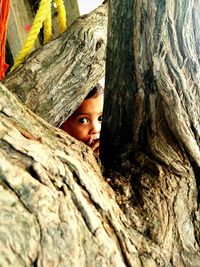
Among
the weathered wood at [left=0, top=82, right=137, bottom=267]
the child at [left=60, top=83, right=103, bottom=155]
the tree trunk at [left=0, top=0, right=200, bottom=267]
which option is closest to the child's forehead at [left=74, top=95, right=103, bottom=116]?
the child at [left=60, top=83, right=103, bottom=155]

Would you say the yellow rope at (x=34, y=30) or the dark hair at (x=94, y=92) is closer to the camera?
the yellow rope at (x=34, y=30)

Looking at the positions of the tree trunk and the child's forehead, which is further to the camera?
the child's forehead

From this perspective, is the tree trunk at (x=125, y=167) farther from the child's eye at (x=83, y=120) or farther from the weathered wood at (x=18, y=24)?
the weathered wood at (x=18, y=24)

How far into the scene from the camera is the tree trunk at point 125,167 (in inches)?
15.9

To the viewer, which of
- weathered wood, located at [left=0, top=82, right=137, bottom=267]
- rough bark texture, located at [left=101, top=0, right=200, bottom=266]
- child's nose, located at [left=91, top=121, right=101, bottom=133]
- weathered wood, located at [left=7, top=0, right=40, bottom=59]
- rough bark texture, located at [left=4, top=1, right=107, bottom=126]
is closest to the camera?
weathered wood, located at [left=0, top=82, right=137, bottom=267]

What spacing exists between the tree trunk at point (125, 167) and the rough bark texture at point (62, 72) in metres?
0.27

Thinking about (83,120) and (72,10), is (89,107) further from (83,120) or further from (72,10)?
(72,10)

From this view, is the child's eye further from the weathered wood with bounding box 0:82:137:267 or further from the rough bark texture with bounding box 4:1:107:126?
the weathered wood with bounding box 0:82:137:267

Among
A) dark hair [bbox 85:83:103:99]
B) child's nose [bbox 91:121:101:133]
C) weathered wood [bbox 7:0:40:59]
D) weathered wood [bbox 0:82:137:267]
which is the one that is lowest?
weathered wood [bbox 0:82:137:267]

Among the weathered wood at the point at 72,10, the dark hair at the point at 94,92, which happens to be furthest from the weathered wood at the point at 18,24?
the dark hair at the point at 94,92

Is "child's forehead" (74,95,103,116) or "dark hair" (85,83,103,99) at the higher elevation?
"dark hair" (85,83,103,99)

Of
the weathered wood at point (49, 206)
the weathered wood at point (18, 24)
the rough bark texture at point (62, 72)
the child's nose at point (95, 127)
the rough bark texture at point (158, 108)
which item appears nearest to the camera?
the weathered wood at point (49, 206)

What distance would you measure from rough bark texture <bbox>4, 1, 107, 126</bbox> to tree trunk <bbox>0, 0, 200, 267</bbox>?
0.27 m

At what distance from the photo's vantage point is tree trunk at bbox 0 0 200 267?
1.32 ft
